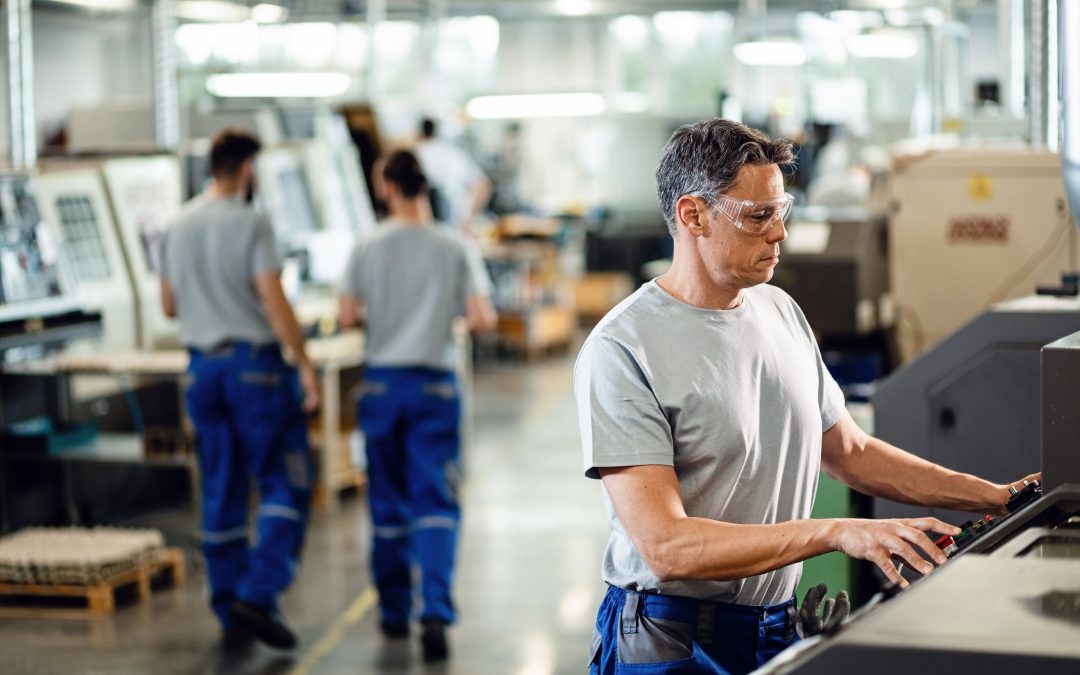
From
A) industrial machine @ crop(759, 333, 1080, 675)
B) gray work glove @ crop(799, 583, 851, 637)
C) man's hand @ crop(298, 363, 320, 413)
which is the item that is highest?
industrial machine @ crop(759, 333, 1080, 675)

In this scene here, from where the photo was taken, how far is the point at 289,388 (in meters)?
5.37

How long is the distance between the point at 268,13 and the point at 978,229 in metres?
9.54

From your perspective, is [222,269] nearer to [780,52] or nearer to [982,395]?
[982,395]

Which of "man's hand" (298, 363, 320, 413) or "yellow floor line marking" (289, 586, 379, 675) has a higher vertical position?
"man's hand" (298, 363, 320, 413)

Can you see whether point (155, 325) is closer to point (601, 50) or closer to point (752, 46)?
point (752, 46)

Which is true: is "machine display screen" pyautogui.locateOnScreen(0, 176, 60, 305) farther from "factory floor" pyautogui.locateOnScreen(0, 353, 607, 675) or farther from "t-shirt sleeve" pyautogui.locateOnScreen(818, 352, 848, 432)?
"t-shirt sleeve" pyautogui.locateOnScreen(818, 352, 848, 432)

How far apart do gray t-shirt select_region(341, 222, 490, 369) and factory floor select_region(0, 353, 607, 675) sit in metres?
1.08

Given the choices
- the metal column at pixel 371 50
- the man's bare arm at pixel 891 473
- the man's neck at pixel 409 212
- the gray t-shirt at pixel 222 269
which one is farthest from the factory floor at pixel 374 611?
the metal column at pixel 371 50

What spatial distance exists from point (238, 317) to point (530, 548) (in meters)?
2.14

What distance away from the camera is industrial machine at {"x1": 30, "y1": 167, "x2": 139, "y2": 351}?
7.10 metres

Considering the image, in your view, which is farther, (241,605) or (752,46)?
(752,46)

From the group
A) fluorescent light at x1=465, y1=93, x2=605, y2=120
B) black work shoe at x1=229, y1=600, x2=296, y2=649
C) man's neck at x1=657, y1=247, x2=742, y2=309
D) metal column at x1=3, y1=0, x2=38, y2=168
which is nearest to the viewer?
man's neck at x1=657, y1=247, x2=742, y2=309

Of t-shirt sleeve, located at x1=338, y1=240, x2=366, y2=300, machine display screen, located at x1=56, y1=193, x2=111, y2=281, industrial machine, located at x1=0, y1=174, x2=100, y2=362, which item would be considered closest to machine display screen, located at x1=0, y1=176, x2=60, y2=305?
industrial machine, located at x1=0, y1=174, x2=100, y2=362

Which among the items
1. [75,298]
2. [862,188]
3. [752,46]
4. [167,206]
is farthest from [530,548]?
[752,46]
